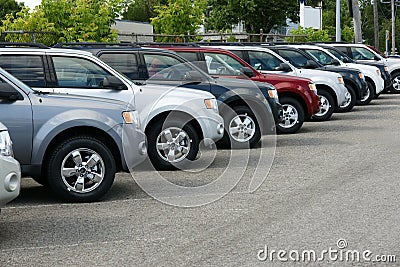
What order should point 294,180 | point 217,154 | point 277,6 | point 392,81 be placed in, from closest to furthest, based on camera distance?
point 294,180 → point 217,154 → point 392,81 → point 277,6

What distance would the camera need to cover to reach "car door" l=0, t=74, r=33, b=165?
959 cm

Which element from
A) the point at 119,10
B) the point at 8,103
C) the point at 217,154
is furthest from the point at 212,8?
the point at 8,103

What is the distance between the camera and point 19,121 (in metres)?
9.63

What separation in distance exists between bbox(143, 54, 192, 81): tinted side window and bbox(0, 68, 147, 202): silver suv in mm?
3376

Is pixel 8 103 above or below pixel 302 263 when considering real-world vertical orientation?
above

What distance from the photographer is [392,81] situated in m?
30.7

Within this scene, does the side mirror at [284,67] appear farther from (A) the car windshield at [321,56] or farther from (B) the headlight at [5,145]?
(B) the headlight at [5,145]

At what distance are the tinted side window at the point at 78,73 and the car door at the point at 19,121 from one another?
148 centimetres

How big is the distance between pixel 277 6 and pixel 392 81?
3912 cm

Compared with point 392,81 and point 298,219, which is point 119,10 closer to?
point 392,81

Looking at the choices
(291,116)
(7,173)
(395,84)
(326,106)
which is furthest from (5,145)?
(395,84)

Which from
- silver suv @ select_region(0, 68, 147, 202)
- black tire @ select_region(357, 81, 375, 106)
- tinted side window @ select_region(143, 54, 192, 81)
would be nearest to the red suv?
tinted side window @ select_region(143, 54, 192, 81)

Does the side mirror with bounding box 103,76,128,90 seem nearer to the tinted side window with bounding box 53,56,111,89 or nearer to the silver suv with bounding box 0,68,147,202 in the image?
the tinted side window with bounding box 53,56,111,89

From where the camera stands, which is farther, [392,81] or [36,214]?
[392,81]
